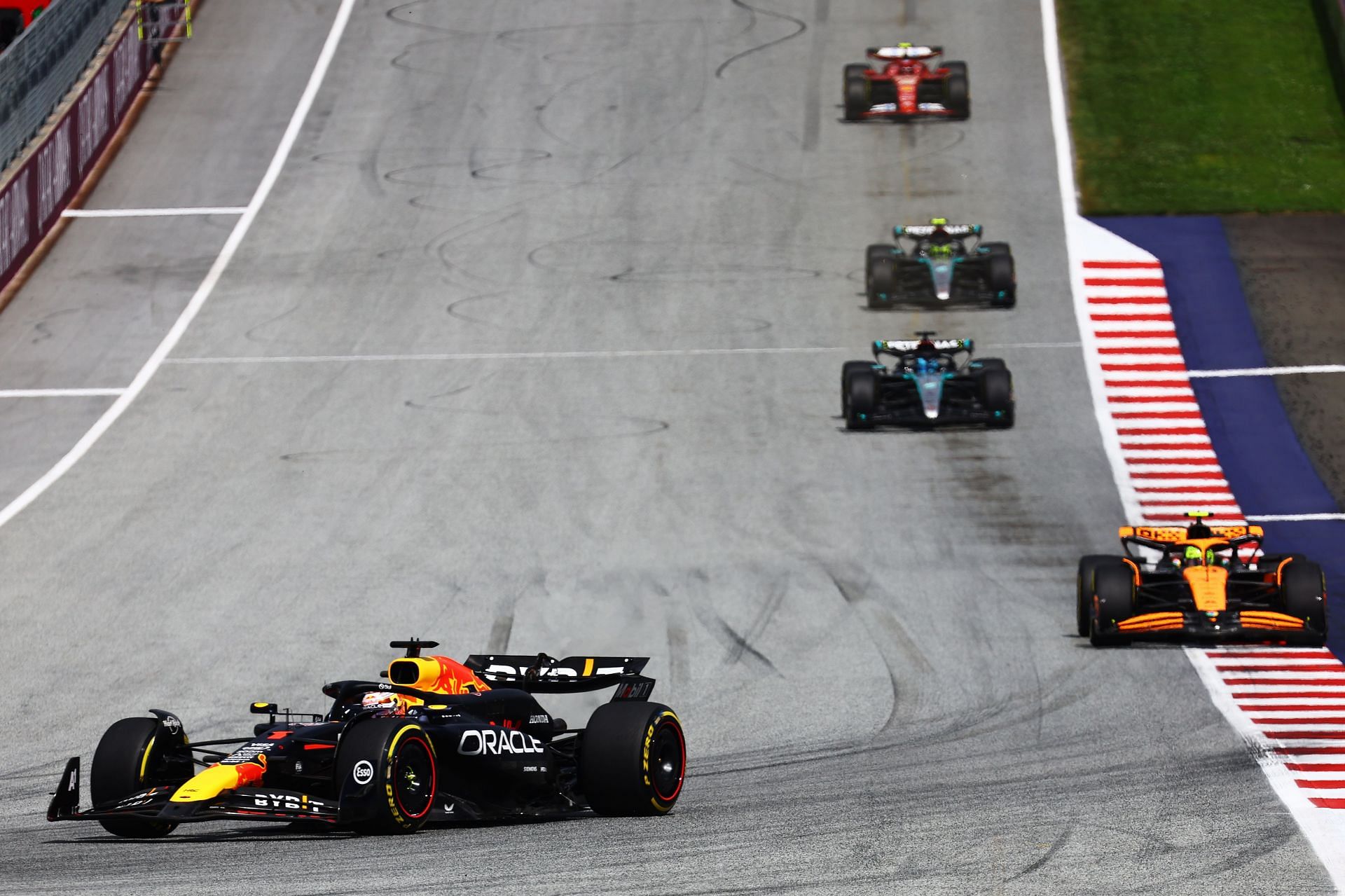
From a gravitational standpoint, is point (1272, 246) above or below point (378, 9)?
below

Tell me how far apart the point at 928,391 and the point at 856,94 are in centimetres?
1252

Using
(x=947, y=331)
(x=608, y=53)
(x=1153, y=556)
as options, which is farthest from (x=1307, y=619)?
(x=608, y=53)

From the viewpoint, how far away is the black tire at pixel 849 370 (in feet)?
83.8

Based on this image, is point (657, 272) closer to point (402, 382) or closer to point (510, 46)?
point (402, 382)

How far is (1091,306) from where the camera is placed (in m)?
29.6

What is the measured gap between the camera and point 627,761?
1187 cm

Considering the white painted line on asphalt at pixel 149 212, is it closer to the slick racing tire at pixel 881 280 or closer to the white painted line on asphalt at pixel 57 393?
the white painted line on asphalt at pixel 57 393

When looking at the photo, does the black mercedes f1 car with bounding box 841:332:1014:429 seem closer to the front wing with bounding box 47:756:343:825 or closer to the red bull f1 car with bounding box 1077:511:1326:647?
the red bull f1 car with bounding box 1077:511:1326:647

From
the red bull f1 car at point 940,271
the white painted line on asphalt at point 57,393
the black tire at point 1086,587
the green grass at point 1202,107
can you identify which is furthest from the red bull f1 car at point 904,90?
the black tire at point 1086,587

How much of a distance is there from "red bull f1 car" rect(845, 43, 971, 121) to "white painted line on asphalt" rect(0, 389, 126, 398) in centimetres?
1538

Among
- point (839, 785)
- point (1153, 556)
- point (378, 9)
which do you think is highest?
point (378, 9)

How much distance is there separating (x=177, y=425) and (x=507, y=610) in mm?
8537

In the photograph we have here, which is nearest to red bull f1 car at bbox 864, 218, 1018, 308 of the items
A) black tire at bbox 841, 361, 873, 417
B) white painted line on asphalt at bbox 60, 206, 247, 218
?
black tire at bbox 841, 361, 873, 417

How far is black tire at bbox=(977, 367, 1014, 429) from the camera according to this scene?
25.3 meters
